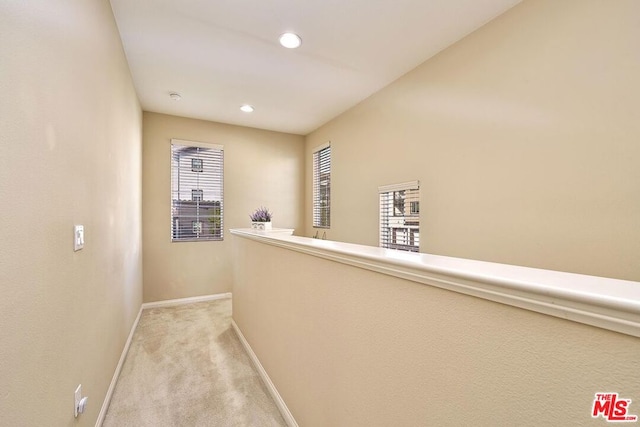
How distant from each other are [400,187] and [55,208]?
8.96ft

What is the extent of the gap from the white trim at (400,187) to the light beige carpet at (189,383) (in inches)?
87.2

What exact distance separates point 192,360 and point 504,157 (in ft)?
9.99

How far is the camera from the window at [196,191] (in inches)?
167

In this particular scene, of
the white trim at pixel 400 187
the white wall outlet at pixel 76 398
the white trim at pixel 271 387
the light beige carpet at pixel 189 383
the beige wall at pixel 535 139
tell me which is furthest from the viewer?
the white trim at pixel 400 187

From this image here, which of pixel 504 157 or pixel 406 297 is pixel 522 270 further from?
pixel 504 157

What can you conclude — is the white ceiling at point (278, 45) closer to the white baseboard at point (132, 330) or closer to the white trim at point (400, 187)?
the white trim at point (400, 187)

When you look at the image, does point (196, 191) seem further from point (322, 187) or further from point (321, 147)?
point (321, 147)

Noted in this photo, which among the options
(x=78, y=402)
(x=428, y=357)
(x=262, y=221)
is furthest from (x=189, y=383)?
(x=428, y=357)

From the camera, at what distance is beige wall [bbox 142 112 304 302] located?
407 cm

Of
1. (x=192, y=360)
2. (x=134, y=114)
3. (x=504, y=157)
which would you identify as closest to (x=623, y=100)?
(x=504, y=157)

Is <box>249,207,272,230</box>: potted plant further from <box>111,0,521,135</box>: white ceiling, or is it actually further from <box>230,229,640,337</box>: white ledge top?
<box>230,229,640,337</box>: white ledge top

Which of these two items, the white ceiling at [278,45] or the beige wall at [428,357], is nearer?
the beige wall at [428,357]

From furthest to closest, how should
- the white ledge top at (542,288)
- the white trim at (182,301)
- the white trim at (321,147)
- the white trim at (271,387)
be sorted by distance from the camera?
the white trim at (321,147)
the white trim at (182,301)
the white trim at (271,387)
the white ledge top at (542,288)

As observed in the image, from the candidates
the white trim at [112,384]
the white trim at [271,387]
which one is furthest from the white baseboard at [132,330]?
the white trim at [271,387]
